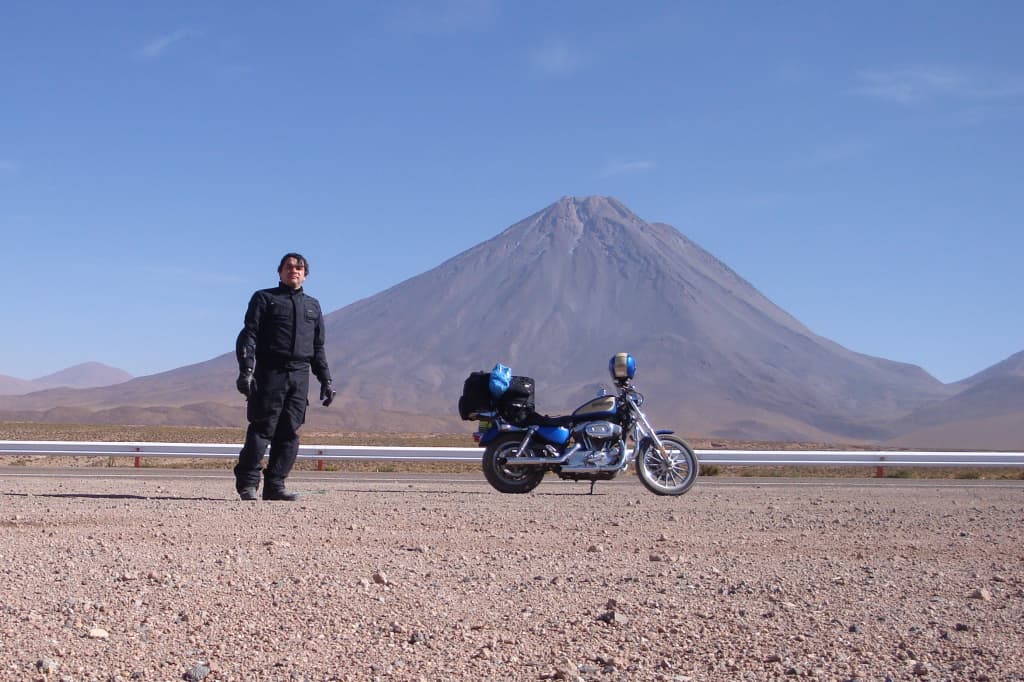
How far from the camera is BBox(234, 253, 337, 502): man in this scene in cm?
984

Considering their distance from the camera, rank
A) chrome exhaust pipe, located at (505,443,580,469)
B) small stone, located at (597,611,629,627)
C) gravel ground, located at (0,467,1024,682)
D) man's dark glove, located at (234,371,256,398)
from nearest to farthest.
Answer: gravel ground, located at (0,467,1024,682)
small stone, located at (597,611,629,627)
man's dark glove, located at (234,371,256,398)
chrome exhaust pipe, located at (505,443,580,469)

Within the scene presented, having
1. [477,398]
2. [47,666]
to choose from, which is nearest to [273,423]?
[477,398]

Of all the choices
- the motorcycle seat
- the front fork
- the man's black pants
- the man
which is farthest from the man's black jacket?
the front fork

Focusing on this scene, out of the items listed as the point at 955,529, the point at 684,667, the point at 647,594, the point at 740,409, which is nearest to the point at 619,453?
the point at 955,529

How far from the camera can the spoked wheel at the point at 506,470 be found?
36.8ft

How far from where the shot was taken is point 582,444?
1119cm

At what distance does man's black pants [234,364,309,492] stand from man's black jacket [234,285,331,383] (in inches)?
4.3

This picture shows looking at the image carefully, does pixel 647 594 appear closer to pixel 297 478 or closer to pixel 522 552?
pixel 522 552

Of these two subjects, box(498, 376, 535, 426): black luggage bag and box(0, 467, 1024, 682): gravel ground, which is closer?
box(0, 467, 1024, 682): gravel ground

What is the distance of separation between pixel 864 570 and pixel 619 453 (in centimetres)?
524

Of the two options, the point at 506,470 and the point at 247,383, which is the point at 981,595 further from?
the point at 506,470

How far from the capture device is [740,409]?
200 metres

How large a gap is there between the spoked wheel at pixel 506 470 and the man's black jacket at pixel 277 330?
209cm

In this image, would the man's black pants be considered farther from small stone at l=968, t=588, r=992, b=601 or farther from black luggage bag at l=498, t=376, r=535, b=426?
small stone at l=968, t=588, r=992, b=601
